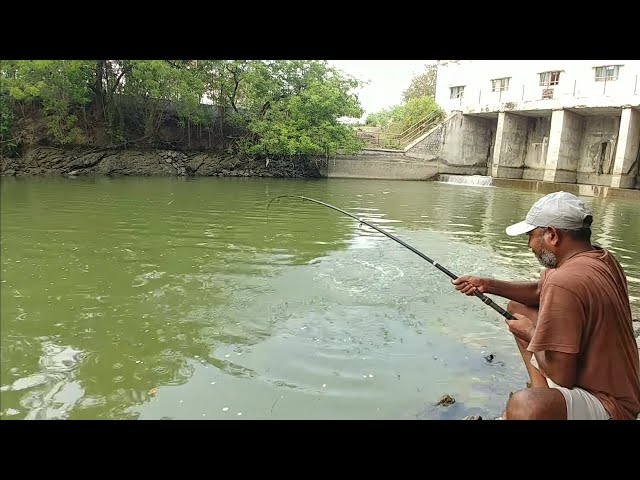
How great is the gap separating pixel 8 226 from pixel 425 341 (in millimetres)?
3167

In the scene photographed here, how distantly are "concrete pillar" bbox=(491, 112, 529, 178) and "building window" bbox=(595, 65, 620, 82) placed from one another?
4.78m

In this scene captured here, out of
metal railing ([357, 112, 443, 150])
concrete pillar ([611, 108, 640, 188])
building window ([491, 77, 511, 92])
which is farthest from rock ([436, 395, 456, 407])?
metal railing ([357, 112, 443, 150])

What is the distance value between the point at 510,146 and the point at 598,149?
13.6 ft

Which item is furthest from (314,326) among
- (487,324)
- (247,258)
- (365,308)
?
(247,258)

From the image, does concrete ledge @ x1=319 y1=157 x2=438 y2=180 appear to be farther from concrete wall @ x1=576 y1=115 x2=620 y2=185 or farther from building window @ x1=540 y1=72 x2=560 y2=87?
concrete wall @ x1=576 y1=115 x2=620 y2=185

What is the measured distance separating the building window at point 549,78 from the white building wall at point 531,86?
0.19 meters

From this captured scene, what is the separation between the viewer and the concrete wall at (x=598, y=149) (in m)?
24.1

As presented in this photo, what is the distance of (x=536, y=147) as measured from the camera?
27.0m

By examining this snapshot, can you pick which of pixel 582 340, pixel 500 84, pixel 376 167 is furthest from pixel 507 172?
pixel 582 340

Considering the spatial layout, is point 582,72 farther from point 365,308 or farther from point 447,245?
point 365,308

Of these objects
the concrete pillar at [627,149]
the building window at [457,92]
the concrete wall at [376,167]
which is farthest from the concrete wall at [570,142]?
the building window at [457,92]

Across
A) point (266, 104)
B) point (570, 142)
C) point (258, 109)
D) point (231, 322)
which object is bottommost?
point (231, 322)

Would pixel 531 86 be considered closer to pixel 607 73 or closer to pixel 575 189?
pixel 607 73

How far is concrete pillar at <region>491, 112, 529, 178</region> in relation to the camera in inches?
1022
